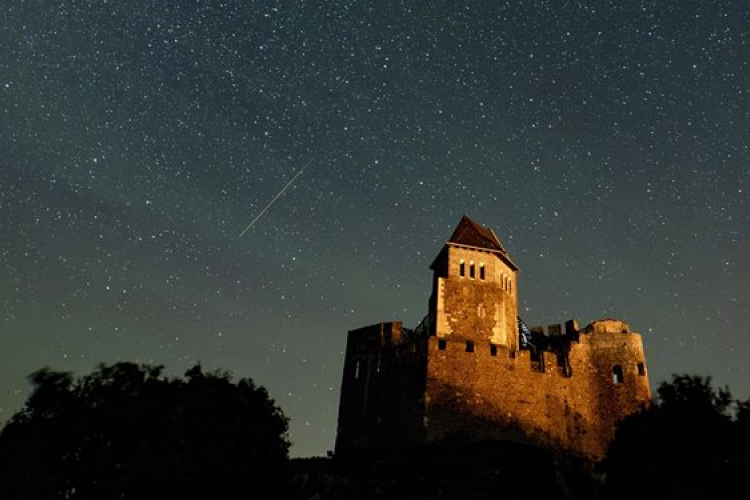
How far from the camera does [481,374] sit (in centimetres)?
3950

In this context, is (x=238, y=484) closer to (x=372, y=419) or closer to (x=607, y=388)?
(x=372, y=419)

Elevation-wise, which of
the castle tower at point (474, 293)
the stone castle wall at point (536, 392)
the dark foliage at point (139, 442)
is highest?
the castle tower at point (474, 293)

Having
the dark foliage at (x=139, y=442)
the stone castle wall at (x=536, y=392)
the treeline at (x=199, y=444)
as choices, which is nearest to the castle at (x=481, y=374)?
the stone castle wall at (x=536, y=392)

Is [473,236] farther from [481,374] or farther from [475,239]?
[481,374]

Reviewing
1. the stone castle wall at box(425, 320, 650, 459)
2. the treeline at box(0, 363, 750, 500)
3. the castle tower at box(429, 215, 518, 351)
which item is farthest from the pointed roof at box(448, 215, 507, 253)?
the treeline at box(0, 363, 750, 500)

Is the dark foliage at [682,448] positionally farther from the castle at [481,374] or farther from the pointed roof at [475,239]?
the pointed roof at [475,239]

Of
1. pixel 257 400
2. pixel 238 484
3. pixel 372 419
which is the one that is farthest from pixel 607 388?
pixel 238 484

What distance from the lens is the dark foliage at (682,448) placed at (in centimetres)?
1991

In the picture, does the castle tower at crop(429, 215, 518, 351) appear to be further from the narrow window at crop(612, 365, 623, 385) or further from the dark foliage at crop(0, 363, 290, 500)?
the dark foliage at crop(0, 363, 290, 500)

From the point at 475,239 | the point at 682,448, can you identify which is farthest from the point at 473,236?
the point at 682,448

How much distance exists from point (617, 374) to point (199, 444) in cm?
2935

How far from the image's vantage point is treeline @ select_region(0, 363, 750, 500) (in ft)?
71.1

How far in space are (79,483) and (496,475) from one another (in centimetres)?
1860

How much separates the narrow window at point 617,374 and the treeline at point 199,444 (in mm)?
15273
